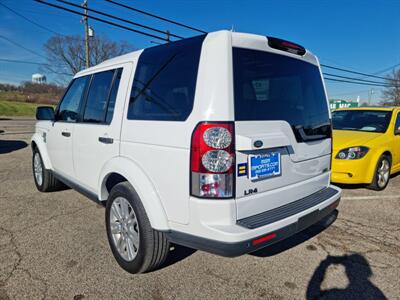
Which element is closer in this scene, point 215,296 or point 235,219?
point 235,219

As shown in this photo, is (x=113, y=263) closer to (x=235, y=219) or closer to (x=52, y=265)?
(x=52, y=265)

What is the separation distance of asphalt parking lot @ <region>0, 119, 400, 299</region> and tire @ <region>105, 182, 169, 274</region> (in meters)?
0.16

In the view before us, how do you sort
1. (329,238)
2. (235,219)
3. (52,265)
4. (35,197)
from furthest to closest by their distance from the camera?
(35,197), (329,238), (52,265), (235,219)

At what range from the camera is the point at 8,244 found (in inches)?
117

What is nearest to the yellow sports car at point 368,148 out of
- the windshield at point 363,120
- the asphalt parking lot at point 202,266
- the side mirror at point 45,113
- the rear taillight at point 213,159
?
the windshield at point 363,120

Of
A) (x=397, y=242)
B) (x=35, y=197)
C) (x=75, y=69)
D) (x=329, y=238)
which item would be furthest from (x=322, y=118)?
(x=75, y=69)

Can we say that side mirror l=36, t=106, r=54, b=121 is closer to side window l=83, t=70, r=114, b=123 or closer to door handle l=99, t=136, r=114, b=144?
side window l=83, t=70, r=114, b=123

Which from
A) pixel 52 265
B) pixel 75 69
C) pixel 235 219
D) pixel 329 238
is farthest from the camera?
pixel 75 69

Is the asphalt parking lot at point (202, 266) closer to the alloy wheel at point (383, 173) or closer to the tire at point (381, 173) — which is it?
the tire at point (381, 173)

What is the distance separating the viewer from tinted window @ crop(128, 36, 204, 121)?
6.54 ft

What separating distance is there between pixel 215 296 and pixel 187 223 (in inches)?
29.3

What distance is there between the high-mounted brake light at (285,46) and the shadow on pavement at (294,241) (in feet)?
6.66

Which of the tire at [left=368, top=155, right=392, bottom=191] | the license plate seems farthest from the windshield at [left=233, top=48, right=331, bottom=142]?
the tire at [left=368, top=155, right=392, bottom=191]

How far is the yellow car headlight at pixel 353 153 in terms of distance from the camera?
15.0 ft
